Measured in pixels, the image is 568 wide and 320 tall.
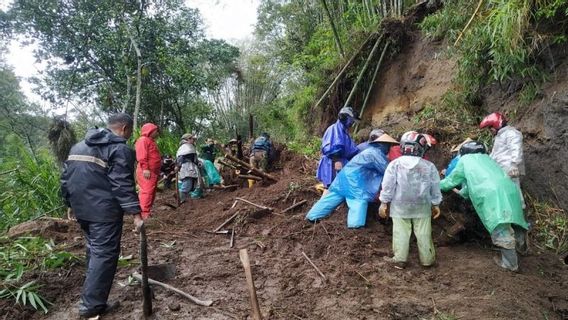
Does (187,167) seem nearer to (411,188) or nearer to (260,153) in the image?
(260,153)

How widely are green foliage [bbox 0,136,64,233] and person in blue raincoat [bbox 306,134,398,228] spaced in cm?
507

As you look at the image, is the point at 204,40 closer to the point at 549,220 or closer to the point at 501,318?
the point at 549,220

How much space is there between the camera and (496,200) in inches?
149

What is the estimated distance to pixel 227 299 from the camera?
3.33 metres

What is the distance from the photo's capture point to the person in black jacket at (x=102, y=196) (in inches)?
122

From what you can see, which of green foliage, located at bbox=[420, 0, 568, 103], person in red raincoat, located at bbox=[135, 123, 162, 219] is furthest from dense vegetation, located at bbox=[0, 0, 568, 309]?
person in red raincoat, located at bbox=[135, 123, 162, 219]

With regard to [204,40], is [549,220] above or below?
below

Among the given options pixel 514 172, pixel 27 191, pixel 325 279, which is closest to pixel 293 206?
pixel 325 279

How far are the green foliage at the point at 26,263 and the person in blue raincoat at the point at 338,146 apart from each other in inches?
136

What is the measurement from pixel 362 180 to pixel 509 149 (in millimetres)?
1808

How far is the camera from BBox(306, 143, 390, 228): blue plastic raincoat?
454 cm

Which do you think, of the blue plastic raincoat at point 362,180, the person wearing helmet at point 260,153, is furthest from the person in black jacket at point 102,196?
the person wearing helmet at point 260,153

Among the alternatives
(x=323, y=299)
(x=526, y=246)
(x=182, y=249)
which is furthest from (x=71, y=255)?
(x=526, y=246)

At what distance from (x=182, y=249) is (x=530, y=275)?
4.00 metres
